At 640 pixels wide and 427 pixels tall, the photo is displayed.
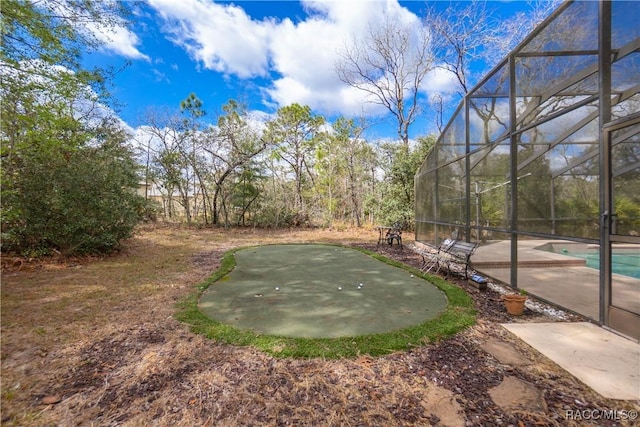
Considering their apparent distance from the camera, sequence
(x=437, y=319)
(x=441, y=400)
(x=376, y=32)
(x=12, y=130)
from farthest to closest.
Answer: (x=376, y=32)
(x=12, y=130)
(x=437, y=319)
(x=441, y=400)

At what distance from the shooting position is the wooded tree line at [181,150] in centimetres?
479

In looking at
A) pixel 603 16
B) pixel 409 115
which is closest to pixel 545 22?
pixel 603 16

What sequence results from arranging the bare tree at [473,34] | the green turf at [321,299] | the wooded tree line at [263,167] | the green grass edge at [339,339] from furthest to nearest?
the wooded tree line at [263,167] → the bare tree at [473,34] → the green turf at [321,299] → the green grass edge at [339,339]

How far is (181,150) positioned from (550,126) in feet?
48.5

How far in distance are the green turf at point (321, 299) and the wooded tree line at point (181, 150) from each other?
4210mm

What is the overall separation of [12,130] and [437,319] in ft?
25.5

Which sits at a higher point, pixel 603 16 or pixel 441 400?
pixel 603 16

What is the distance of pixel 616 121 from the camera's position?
2.59 meters

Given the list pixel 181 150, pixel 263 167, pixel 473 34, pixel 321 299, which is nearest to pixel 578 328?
pixel 321 299

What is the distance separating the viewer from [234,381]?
6.49 ft

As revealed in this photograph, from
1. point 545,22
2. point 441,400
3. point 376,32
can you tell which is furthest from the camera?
point 376,32

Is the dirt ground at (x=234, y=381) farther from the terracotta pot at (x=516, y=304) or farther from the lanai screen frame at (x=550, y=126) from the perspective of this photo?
the lanai screen frame at (x=550, y=126)

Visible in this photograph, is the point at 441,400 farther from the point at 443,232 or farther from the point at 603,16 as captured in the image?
the point at 443,232

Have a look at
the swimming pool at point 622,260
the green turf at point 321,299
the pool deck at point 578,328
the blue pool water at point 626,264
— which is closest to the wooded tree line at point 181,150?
the green turf at point 321,299
